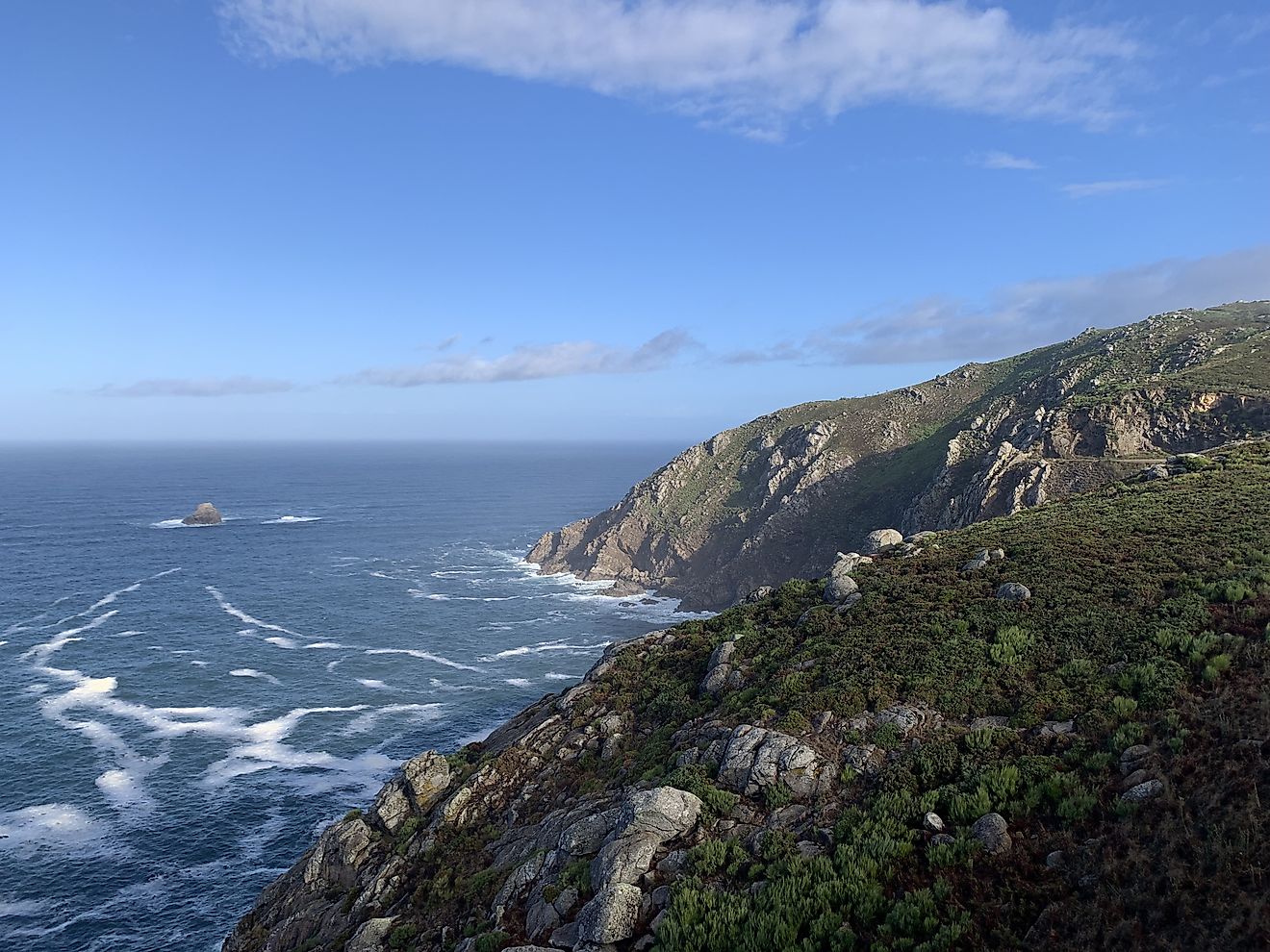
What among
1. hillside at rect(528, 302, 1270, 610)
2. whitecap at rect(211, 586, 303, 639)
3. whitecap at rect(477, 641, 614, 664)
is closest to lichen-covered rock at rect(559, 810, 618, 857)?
hillside at rect(528, 302, 1270, 610)

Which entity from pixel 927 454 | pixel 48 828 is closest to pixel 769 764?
pixel 48 828

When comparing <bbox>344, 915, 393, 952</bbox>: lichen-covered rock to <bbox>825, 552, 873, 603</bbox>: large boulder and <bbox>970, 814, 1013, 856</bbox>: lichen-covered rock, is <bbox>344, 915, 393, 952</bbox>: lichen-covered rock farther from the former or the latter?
<bbox>825, 552, 873, 603</bbox>: large boulder

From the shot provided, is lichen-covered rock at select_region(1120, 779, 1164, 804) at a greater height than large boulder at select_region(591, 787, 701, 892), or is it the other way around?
lichen-covered rock at select_region(1120, 779, 1164, 804)

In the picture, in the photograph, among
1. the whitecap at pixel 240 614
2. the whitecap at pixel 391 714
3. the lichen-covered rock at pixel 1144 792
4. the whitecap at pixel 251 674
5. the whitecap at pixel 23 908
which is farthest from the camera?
the whitecap at pixel 240 614

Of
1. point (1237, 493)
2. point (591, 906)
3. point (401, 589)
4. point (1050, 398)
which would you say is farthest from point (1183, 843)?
point (401, 589)

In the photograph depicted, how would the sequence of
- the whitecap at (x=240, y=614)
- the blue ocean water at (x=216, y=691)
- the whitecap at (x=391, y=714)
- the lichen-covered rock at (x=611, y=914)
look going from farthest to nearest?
the whitecap at (x=240, y=614)
the whitecap at (x=391, y=714)
the blue ocean water at (x=216, y=691)
the lichen-covered rock at (x=611, y=914)

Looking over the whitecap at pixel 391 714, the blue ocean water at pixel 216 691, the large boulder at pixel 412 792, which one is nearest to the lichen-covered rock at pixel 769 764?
the large boulder at pixel 412 792

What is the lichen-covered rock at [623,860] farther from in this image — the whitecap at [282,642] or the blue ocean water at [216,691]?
the whitecap at [282,642]
